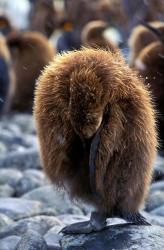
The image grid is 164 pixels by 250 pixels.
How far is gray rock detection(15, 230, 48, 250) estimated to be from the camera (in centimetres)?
→ 360

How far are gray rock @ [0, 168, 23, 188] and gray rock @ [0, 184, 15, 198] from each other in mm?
87

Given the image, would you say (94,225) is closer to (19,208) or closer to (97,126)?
(97,126)

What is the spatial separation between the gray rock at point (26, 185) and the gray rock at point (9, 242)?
152 centimetres

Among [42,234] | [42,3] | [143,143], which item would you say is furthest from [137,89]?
[42,3]

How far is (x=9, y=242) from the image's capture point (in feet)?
12.8

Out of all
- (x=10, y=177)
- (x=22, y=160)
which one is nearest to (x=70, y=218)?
(x=10, y=177)

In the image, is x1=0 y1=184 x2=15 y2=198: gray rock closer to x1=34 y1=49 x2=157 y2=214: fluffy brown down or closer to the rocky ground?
the rocky ground

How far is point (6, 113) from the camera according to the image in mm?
10336

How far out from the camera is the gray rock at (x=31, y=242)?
3.60 meters

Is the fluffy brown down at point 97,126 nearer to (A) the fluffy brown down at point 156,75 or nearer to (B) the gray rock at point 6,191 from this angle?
(B) the gray rock at point 6,191

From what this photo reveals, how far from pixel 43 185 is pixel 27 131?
149 inches

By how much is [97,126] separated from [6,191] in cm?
217

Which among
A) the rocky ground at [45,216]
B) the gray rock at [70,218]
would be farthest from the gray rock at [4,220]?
the gray rock at [70,218]

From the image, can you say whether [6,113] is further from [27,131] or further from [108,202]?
[108,202]
